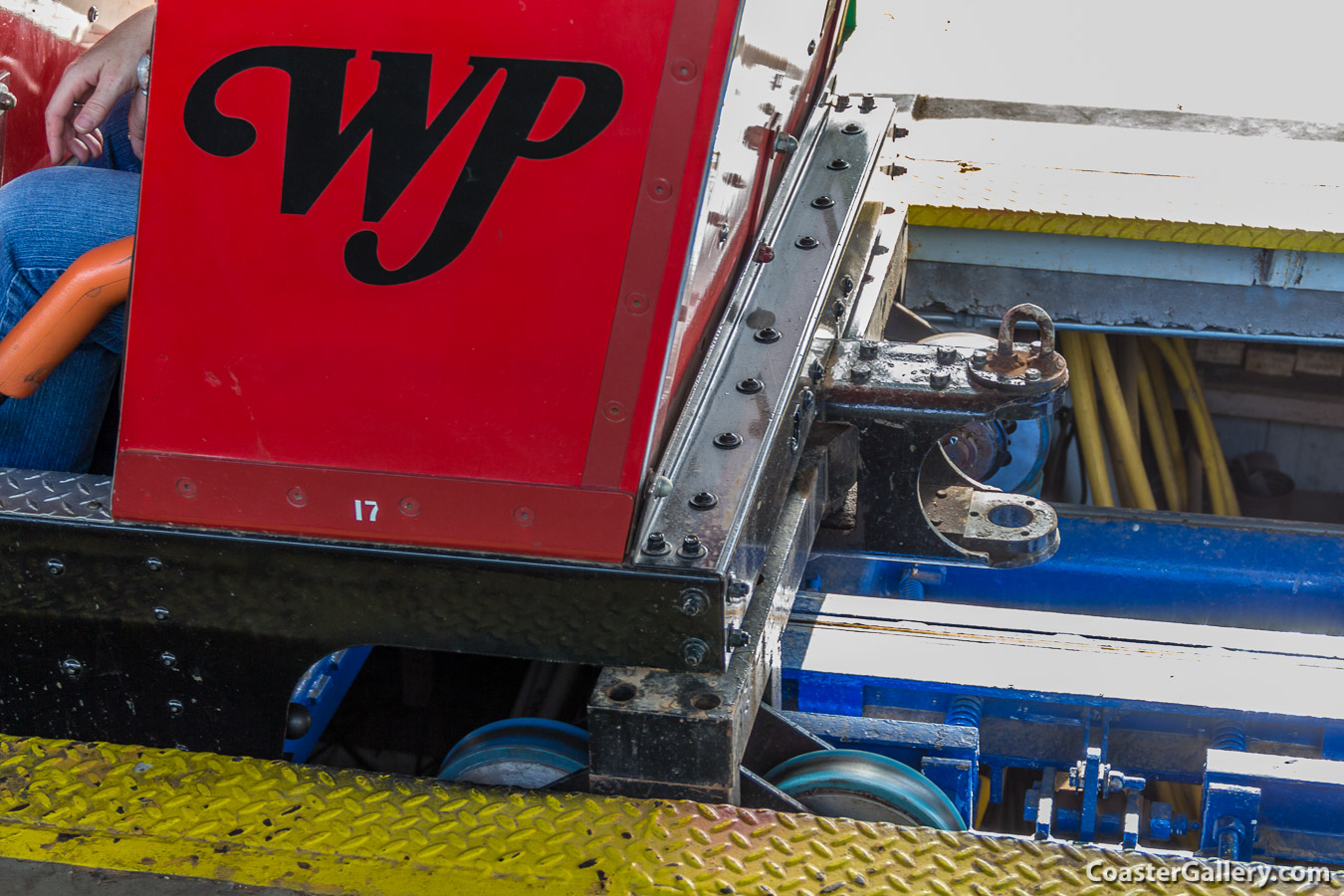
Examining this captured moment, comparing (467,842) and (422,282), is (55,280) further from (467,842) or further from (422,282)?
(467,842)

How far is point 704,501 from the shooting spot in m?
1.49

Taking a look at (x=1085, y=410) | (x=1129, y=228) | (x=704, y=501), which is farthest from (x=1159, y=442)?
(x=704, y=501)

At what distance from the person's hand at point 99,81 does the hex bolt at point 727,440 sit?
894 millimetres

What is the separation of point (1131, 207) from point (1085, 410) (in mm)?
580

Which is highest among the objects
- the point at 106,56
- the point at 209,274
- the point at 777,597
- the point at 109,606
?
the point at 106,56

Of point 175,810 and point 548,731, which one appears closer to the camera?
point 175,810

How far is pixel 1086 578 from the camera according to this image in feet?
9.78

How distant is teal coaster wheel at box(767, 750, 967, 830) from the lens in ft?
5.49

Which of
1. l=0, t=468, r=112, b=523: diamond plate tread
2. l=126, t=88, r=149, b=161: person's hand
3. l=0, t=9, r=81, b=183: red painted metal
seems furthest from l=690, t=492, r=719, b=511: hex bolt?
l=0, t=9, r=81, b=183: red painted metal

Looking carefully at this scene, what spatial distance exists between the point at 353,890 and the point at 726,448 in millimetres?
655

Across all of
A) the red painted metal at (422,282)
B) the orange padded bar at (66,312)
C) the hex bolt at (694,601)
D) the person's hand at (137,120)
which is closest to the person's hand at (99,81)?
the person's hand at (137,120)

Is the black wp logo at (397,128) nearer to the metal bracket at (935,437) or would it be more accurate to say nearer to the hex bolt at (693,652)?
the hex bolt at (693,652)

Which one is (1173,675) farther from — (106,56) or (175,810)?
(106,56)

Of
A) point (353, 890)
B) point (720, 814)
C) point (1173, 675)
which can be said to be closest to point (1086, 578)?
point (1173, 675)
